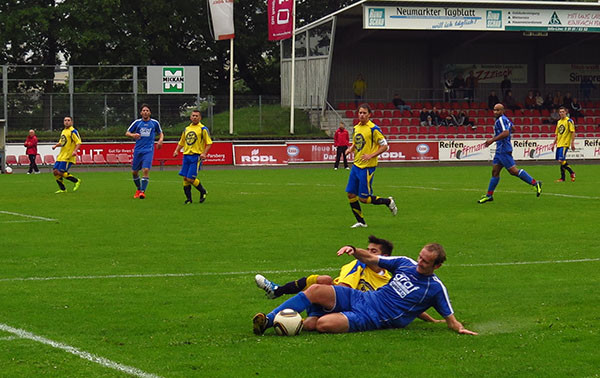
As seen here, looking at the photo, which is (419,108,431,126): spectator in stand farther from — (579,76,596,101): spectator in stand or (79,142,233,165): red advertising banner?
(579,76,596,101): spectator in stand

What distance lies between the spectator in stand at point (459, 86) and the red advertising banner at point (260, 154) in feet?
48.6

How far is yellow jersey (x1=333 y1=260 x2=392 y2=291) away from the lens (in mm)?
9070

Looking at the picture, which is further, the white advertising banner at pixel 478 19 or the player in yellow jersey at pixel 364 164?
the white advertising banner at pixel 478 19

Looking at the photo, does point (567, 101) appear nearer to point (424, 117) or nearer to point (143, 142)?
point (424, 117)

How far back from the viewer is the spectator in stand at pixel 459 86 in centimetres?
5419

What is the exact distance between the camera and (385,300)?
8.54 m

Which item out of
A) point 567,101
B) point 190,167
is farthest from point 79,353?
point 567,101

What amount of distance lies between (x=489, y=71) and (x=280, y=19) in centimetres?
1690

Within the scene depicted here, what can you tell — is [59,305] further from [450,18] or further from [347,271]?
[450,18]

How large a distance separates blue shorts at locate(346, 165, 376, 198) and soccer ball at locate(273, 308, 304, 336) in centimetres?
896

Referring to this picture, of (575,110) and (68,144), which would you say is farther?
(575,110)

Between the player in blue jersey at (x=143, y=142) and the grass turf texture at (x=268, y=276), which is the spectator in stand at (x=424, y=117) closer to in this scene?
the grass turf texture at (x=268, y=276)

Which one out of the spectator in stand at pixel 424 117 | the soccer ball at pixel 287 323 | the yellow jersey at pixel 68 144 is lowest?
the soccer ball at pixel 287 323

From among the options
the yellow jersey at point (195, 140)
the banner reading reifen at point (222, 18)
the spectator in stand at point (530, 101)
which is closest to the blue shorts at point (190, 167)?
the yellow jersey at point (195, 140)
